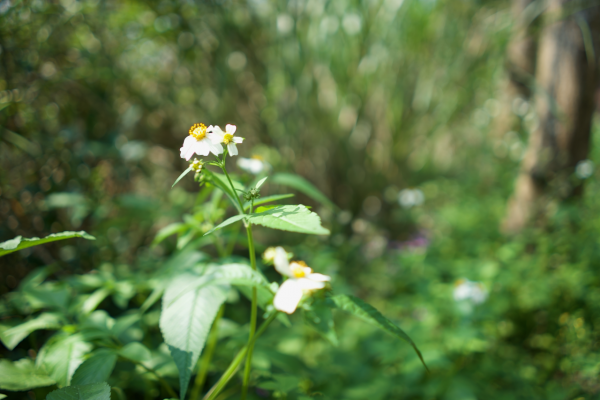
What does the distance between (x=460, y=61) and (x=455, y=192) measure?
0.98 meters

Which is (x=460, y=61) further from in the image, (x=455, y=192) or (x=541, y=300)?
(x=541, y=300)

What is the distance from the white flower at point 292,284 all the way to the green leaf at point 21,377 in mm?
463

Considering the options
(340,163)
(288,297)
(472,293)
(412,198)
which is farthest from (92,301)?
(340,163)

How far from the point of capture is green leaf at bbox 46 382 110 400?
463 mm

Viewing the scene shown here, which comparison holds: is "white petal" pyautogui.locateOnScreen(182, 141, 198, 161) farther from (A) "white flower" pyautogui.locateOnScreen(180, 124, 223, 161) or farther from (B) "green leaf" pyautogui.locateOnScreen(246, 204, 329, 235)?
(B) "green leaf" pyautogui.locateOnScreen(246, 204, 329, 235)

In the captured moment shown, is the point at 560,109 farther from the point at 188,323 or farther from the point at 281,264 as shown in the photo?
the point at 188,323

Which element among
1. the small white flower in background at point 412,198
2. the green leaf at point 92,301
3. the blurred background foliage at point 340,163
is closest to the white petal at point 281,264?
the blurred background foliage at point 340,163

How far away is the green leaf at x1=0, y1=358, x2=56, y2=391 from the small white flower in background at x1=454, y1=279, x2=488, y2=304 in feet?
4.10

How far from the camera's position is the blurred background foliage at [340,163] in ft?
4.00

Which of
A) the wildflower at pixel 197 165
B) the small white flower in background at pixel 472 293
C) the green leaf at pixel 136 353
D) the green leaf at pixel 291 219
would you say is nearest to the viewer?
the green leaf at pixel 291 219

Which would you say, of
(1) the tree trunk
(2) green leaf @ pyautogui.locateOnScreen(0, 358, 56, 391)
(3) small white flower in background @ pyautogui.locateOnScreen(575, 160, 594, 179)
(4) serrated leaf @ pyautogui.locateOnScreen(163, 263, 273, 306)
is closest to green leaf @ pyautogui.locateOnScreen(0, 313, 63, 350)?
(2) green leaf @ pyautogui.locateOnScreen(0, 358, 56, 391)

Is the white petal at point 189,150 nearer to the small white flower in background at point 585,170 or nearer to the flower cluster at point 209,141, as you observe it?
the flower cluster at point 209,141

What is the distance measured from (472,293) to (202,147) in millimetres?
1149

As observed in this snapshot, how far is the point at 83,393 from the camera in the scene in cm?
47
